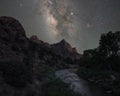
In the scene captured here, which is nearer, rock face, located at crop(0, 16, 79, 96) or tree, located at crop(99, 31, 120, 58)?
rock face, located at crop(0, 16, 79, 96)

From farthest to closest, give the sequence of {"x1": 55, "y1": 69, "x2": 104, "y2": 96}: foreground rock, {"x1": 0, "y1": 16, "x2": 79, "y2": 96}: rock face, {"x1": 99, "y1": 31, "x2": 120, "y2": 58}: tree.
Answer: {"x1": 99, "y1": 31, "x2": 120, "y2": 58}: tree → {"x1": 55, "y1": 69, "x2": 104, "y2": 96}: foreground rock → {"x1": 0, "y1": 16, "x2": 79, "y2": 96}: rock face

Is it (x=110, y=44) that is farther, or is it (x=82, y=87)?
(x=110, y=44)

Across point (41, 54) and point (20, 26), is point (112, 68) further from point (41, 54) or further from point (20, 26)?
point (20, 26)

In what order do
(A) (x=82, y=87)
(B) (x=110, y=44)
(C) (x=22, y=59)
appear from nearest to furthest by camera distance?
(A) (x=82, y=87), (C) (x=22, y=59), (B) (x=110, y=44)

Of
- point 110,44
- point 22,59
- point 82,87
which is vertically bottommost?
point 82,87

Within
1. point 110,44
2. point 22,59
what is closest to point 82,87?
point 22,59

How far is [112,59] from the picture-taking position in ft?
163

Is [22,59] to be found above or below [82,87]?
above

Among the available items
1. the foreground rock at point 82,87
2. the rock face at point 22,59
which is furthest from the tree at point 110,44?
the foreground rock at point 82,87

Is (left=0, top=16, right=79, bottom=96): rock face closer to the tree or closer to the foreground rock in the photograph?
the foreground rock

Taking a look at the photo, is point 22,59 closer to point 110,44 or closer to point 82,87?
point 82,87

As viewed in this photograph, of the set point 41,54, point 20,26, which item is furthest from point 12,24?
point 41,54

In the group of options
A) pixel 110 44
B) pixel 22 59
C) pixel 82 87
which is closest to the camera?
pixel 82 87

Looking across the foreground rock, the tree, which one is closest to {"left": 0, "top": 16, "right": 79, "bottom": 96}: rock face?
the foreground rock
